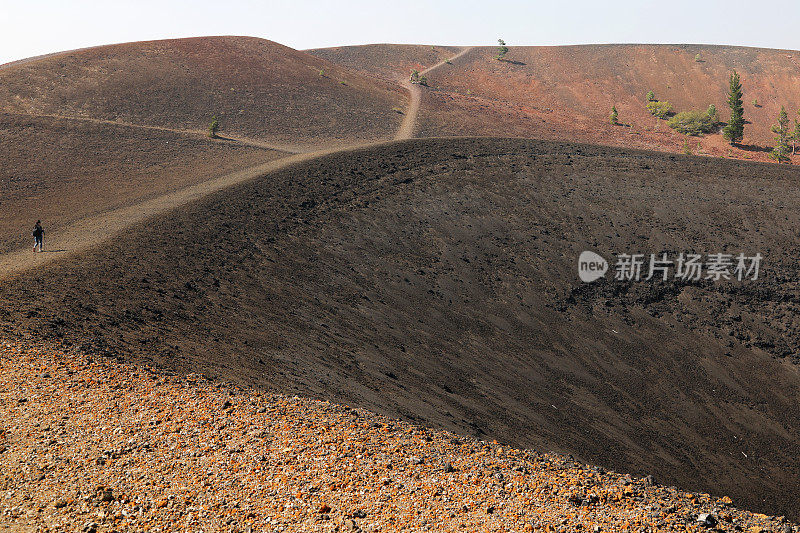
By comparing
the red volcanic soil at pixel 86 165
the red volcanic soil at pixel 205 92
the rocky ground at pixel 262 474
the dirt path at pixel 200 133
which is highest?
the red volcanic soil at pixel 205 92

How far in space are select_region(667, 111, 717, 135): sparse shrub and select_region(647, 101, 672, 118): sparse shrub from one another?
14.3 ft

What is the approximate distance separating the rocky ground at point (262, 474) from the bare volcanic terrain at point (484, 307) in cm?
177

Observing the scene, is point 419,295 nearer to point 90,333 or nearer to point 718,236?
point 90,333

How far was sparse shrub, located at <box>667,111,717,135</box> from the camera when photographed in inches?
2505

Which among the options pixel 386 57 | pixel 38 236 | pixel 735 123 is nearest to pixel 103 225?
pixel 38 236

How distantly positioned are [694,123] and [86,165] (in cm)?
6427

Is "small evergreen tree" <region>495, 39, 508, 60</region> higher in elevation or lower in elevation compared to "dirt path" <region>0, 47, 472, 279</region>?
higher

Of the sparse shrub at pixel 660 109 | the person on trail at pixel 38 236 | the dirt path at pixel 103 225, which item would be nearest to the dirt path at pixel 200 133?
the dirt path at pixel 103 225

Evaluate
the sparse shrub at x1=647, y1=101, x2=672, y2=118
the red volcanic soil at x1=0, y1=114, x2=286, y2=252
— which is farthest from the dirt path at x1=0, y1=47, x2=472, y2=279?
the sparse shrub at x1=647, y1=101, x2=672, y2=118

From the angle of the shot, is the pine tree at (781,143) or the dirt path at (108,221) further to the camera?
the pine tree at (781,143)

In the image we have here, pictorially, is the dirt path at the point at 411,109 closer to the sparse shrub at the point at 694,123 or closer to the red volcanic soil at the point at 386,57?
the red volcanic soil at the point at 386,57

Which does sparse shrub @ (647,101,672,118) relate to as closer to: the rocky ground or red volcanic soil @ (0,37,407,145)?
red volcanic soil @ (0,37,407,145)

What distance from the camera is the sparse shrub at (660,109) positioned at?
230ft

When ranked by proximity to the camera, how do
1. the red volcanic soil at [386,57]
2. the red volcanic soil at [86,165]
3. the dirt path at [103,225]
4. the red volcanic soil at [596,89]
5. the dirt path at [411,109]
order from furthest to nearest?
the red volcanic soil at [386,57], the red volcanic soil at [596,89], the dirt path at [411,109], the red volcanic soil at [86,165], the dirt path at [103,225]
